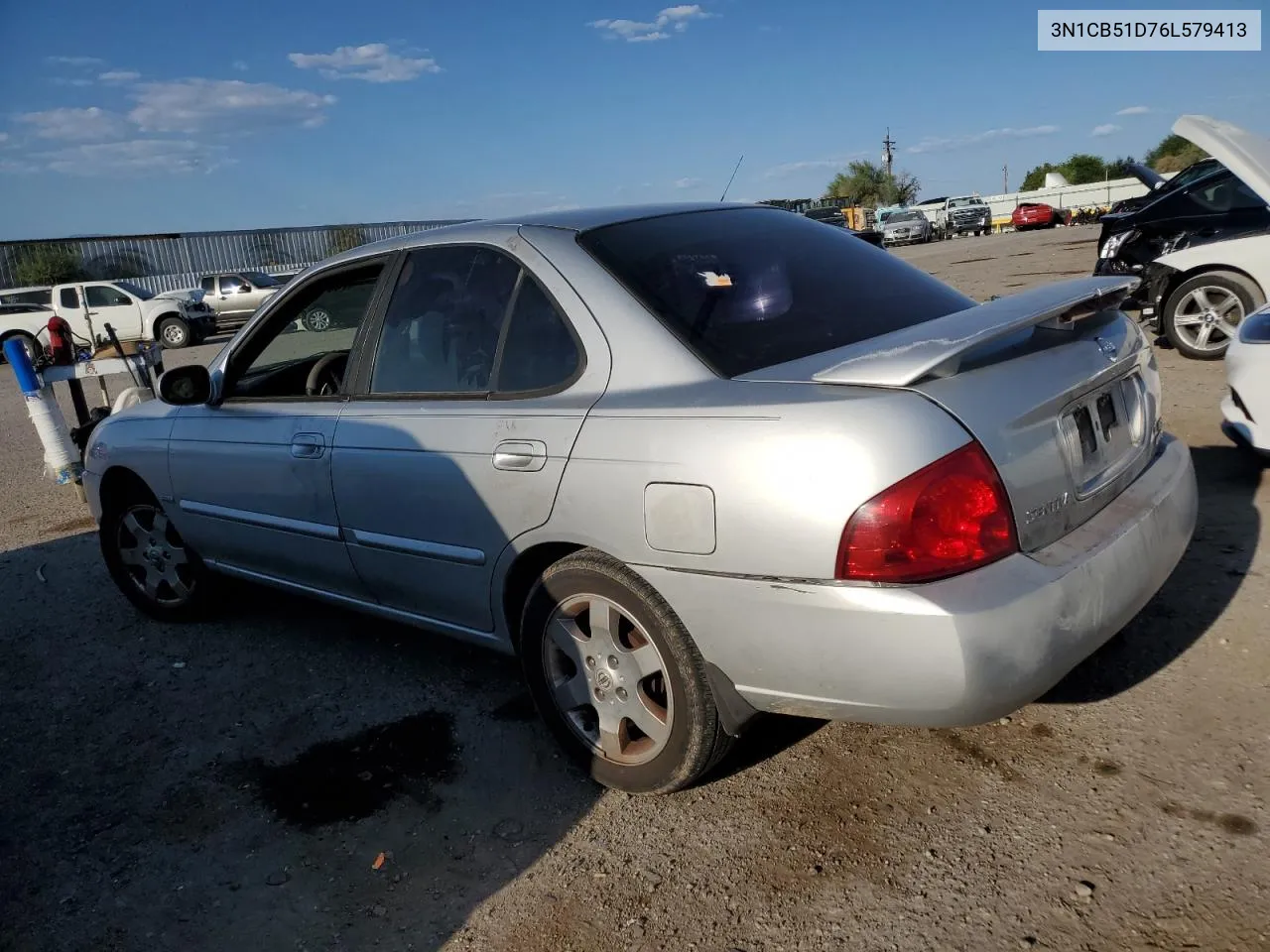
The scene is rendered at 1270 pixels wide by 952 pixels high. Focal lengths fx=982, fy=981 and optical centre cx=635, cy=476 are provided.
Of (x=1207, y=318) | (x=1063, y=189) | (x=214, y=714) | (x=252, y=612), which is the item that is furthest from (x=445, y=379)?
(x=1063, y=189)

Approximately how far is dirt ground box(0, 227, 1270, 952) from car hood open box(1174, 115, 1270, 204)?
214 centimetres

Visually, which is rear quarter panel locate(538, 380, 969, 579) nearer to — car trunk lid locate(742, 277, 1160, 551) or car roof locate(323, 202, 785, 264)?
car trunk lid locate(742, 277, 1160, 551)

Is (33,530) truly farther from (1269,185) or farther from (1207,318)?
(1207,318)

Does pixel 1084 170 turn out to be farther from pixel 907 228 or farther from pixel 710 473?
pixel 710 473

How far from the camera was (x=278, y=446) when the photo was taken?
3.64m

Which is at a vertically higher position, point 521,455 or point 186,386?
point 186,386

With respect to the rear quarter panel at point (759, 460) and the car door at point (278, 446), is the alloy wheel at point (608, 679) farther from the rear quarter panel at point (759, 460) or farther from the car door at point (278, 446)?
the car door at point (278, 446)

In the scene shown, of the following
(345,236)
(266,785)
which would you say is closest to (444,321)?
(266,785)

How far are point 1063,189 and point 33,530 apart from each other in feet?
184

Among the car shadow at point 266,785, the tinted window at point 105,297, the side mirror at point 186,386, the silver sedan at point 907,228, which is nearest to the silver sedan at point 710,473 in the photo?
the side mirror at point 186,386

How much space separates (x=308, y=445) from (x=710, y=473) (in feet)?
5.96

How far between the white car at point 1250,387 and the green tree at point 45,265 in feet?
123

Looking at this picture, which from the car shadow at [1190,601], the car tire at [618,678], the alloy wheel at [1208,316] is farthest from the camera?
the alloy wheel at [1208,316]

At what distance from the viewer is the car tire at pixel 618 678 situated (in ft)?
8.33
